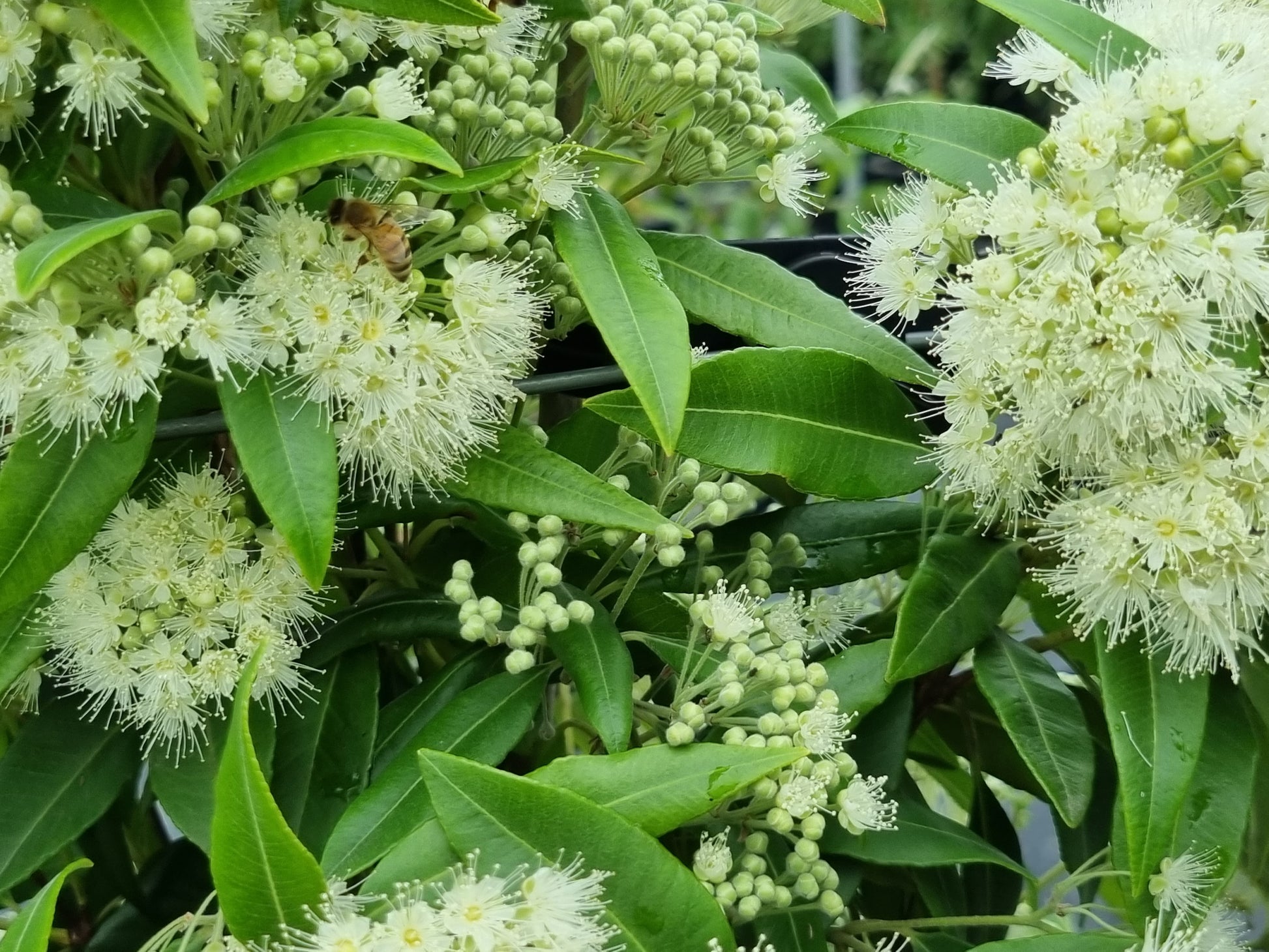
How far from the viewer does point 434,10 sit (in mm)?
717

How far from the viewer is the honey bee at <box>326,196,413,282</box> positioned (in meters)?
0.71

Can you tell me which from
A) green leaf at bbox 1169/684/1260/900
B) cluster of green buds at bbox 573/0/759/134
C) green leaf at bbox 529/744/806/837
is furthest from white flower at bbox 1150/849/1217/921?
cluster of green buds at bbox 573/0/759/134

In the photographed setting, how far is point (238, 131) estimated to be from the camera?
752mm

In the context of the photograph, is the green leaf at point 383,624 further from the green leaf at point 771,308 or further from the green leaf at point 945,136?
the green leaf at point 945,136

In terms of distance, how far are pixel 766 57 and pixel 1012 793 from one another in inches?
38.9

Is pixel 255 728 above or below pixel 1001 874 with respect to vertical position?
above

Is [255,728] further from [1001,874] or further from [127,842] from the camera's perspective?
[1001,874]

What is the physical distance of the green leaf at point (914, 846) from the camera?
84 centimetres

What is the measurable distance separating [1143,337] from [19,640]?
0.75 meters

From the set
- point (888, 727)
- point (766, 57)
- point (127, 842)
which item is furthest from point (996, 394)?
point (127, 842)

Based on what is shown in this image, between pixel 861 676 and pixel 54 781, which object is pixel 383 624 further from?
pixel 861 676

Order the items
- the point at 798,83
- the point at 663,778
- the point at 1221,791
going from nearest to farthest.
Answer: the point at 663,778 < the point at 1221,791 < the point at 798,83

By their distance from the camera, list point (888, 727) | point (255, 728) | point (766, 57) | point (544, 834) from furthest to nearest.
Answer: point (766, 57), point (888, 727), point (255, 728), point (544, 834)

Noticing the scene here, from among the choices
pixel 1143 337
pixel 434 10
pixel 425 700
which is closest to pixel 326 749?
pixel 425 700
